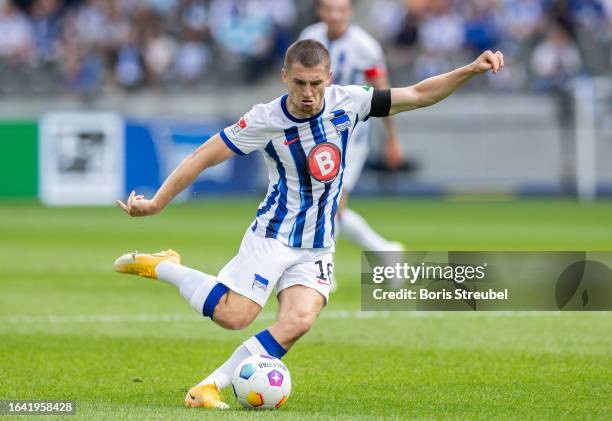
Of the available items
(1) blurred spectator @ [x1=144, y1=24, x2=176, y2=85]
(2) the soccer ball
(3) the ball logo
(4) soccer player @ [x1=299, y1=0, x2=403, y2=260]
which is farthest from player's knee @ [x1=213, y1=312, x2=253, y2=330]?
(1) blurred spectator @ [x1=144, y1=24, x2=176, y2=85]

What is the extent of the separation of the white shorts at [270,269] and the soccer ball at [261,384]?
1.56 feet

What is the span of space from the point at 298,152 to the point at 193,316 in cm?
381

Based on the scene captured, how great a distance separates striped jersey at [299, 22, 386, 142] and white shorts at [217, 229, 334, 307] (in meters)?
4.40

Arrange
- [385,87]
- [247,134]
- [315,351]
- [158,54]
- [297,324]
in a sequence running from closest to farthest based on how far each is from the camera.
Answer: [297,324], [247,134], [315,351], [385,87], [158,54]

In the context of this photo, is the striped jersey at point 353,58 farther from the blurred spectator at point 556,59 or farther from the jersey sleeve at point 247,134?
the blurred spectator at point 556,59

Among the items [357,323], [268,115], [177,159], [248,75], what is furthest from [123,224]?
[268,115]

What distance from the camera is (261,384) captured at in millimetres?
5973

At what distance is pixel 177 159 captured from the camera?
23328mm

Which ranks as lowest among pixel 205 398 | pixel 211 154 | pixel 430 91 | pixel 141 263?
pixel 205 398

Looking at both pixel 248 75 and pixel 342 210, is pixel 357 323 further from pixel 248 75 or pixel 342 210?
pixel 248 75

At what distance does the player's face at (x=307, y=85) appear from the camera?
20.3 feet

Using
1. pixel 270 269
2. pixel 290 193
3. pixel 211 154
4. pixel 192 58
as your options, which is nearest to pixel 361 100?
pixel 290 193

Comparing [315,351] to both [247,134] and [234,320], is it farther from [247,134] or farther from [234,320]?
[247,134]

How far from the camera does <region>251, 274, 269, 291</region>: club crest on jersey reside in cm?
643
